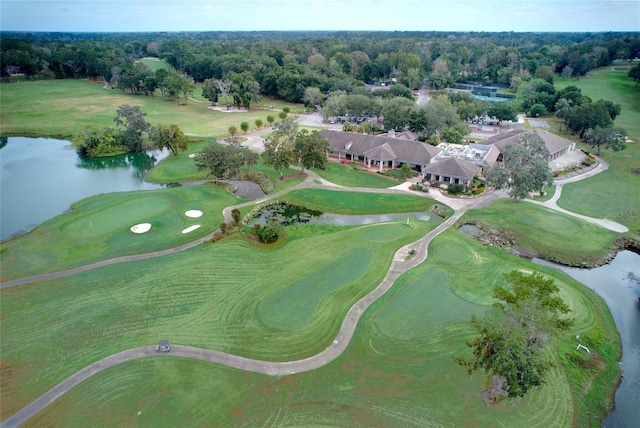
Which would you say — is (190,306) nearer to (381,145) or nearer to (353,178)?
(353,178)

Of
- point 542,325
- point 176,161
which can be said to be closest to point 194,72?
point 176,161

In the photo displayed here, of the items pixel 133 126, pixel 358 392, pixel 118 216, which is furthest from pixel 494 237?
pixel 133 126

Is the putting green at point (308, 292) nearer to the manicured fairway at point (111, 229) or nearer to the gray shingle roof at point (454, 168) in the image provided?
the manicured fairway at point (111, 229)

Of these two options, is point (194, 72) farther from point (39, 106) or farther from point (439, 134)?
point (439, 134)

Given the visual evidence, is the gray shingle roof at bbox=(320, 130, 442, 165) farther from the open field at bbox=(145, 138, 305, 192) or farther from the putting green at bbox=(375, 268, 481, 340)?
the putting green at bbox=(375, 268, 481, 340)

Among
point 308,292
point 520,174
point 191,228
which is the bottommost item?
point 308,292

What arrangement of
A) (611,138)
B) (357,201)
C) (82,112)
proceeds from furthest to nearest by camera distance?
(82,112), (611,138), (357,201)

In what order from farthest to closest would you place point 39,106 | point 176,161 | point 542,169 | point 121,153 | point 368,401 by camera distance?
point 39,106, point 121,153, point 176,161, point 542,169, point 368,401
